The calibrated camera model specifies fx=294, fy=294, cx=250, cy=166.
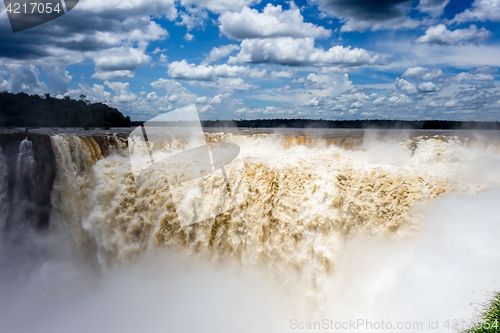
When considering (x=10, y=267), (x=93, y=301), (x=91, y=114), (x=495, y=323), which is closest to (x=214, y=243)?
(x=93, y=301)

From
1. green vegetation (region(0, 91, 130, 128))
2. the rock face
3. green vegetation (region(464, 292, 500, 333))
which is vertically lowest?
green vegetation (region(464, 292, 500, 333))

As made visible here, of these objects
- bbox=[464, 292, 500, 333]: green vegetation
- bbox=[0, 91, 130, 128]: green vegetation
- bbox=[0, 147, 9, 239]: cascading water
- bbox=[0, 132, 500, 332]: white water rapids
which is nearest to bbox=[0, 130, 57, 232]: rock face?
bbox=[0, 147, 9, 239]: cascading water

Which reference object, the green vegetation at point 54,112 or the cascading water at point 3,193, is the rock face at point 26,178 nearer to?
the cascading water at point 3,193

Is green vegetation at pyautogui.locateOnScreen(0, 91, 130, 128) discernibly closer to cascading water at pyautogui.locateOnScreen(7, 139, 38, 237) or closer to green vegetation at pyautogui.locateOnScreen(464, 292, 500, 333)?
cascading water at pyautogui.locateOnScreen(7, 139, 38, 237)

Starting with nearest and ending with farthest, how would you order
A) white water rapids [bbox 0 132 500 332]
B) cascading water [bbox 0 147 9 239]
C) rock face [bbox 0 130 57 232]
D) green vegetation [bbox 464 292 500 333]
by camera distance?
green vegetation [bbox 464 292 500 333] → white water rapids [bbox 0 132 500 332] → cascading water [bbox 0 147 9 239] → rock face [bbox 0 130 57 232]

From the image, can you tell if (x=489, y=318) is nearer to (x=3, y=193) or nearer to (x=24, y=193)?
(x=24, y=193)

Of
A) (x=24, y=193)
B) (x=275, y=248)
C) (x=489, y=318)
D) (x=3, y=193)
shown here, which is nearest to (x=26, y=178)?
(x=24, y=193)

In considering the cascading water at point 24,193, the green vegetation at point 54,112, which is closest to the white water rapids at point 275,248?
the cascading water at point 24,193
